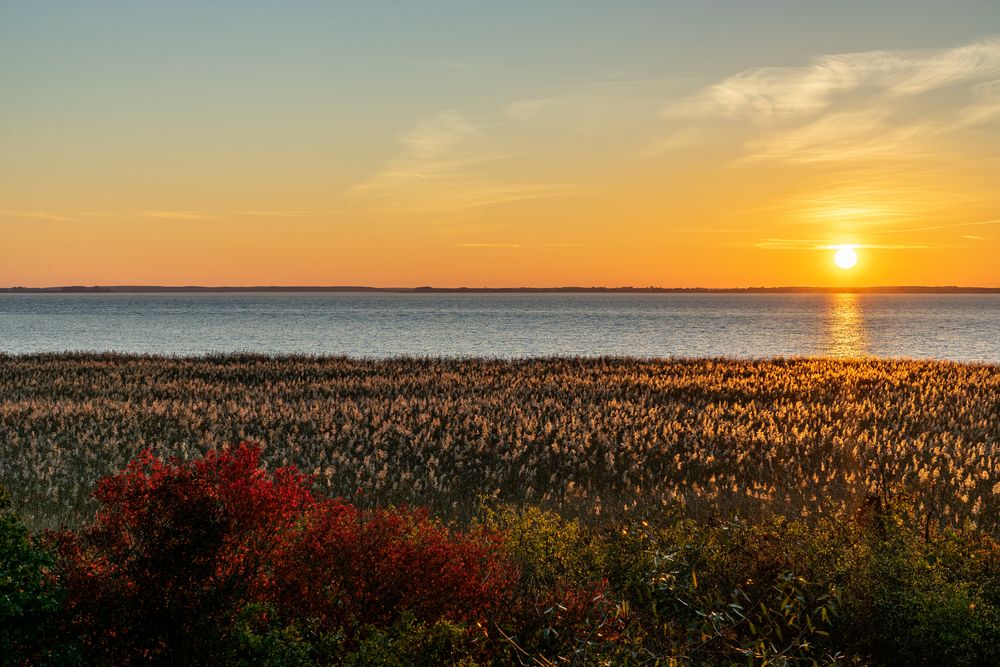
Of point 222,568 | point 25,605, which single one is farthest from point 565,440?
point 25,605

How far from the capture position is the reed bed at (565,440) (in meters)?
12.8

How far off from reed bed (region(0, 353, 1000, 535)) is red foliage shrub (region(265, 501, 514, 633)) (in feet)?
13.4

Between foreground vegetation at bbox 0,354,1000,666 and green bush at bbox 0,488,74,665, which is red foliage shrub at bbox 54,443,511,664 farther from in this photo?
green bush at bbox 0,488,74,665

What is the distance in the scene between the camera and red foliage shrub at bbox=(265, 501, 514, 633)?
5941 mm

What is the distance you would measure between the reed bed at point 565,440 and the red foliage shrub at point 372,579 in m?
4.09

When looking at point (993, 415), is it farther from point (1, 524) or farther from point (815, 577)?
point (1, 524)

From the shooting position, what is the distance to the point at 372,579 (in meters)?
6.04

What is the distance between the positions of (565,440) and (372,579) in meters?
11.7

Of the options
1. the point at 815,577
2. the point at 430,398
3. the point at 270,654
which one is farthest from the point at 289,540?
the point at 430,398

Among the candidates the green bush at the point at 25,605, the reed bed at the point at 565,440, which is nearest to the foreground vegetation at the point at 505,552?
the green bush at the point at 25,605

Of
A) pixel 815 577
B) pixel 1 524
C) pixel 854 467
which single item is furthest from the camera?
pixel 854 467

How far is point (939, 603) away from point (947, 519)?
539 centimetres

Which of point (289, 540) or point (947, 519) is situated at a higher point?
point (289, 540)

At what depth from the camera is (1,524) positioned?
16.1 feet
